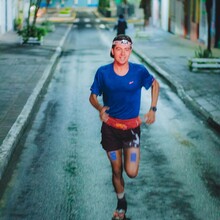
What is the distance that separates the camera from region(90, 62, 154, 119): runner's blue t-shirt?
497cm

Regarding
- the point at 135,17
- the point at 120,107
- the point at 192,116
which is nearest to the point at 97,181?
the point at 120,107

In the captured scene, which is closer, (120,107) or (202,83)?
(120,107)

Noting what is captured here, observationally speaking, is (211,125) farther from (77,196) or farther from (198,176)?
(77,196)

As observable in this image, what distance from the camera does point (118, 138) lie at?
5.17 meters

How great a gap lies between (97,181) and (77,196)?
612mm

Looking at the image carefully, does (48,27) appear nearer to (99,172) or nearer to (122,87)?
(99,172)

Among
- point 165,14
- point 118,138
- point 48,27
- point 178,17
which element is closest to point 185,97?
point 118,138

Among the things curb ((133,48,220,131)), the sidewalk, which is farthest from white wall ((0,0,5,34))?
curb ((133,48,220,131))

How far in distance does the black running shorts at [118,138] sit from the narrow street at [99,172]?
0.80 meters

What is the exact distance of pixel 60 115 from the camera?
1096cm

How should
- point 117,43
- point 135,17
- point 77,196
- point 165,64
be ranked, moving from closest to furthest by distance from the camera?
point 117,43 → point 77,196 → point 165,64 → point 135,17

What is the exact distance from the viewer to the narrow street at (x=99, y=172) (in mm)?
5609

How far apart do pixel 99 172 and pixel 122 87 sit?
2.29m

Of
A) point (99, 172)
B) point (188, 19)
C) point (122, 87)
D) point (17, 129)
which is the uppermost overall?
point (188, 19)
